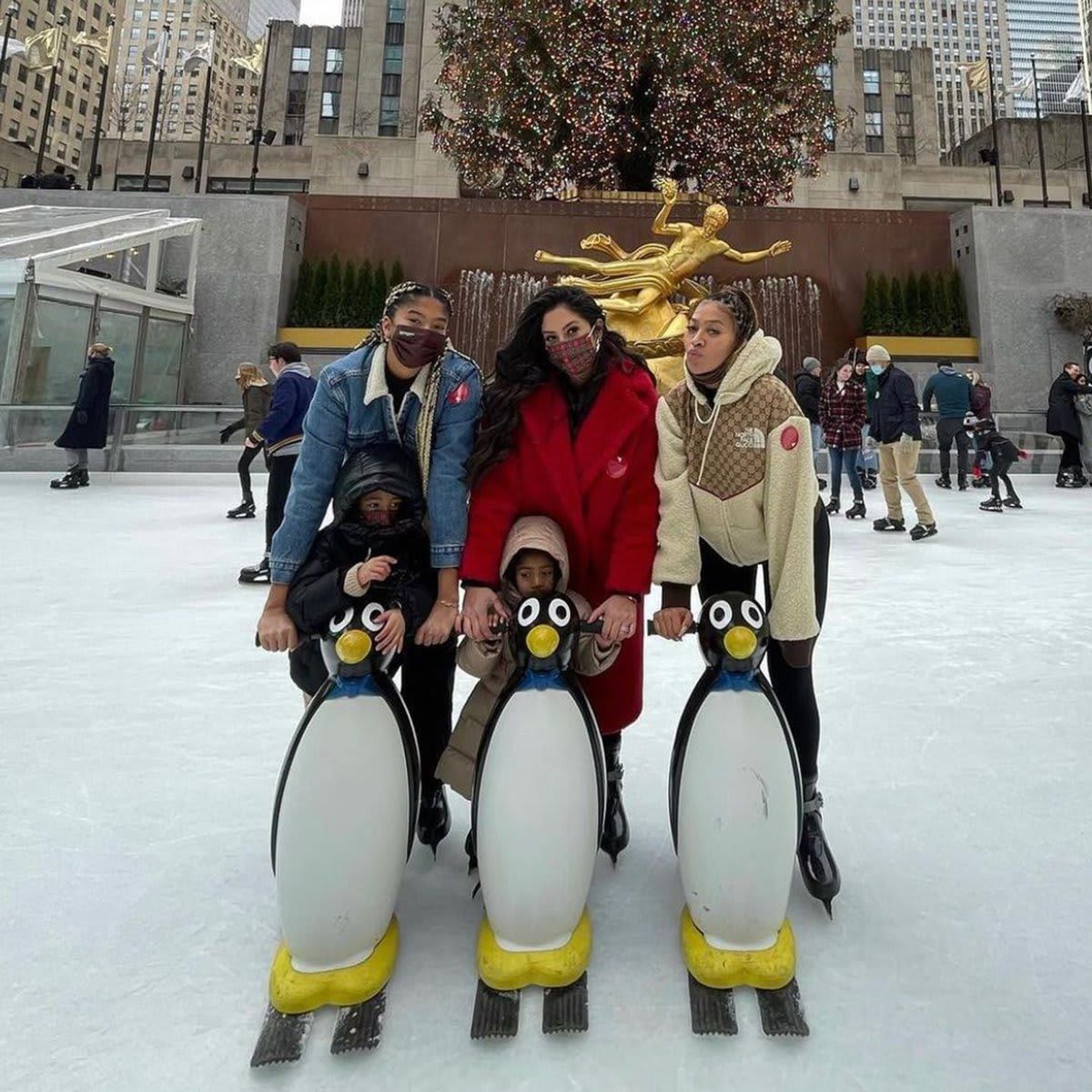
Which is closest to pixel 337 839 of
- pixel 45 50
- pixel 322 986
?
pixel 322 986

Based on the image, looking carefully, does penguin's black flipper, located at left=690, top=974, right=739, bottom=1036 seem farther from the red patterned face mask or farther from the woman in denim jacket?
the red patterned face mask

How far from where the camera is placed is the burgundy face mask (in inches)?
53.8

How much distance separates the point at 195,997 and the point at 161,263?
572 inches

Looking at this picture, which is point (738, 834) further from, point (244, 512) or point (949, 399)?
point (949, 399)

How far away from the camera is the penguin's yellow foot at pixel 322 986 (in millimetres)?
1138

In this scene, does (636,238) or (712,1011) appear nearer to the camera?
(712,1011)

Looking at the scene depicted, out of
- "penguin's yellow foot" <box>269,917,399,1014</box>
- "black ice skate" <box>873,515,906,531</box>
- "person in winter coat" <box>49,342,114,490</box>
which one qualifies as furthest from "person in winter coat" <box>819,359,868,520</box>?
"person in winter coat" <box>49,342,114,490</box>

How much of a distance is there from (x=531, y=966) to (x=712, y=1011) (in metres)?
0.30

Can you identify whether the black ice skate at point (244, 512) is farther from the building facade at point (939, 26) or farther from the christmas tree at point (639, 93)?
the building facade at point (939, 26)

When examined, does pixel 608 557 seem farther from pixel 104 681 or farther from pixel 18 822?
pixel 104 681

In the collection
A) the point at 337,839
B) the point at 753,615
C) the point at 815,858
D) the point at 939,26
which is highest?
the point at 939,26

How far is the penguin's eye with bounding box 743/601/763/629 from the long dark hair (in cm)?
54

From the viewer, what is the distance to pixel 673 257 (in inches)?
312

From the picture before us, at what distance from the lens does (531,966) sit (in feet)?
3.88
